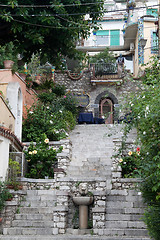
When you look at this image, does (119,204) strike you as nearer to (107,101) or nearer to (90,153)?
(90,153)

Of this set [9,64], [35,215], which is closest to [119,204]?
[35,215]

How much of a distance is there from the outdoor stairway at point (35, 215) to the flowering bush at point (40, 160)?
1346 millimetres

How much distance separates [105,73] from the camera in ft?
82.0

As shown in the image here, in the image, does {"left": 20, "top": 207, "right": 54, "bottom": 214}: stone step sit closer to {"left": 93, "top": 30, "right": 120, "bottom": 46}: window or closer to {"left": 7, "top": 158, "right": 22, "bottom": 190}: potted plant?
{"left": 7, "top": 158, "right": 22, "bottom": 190}: potted plant

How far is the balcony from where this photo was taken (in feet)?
81.0

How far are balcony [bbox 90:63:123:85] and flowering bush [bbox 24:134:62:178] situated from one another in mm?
10924

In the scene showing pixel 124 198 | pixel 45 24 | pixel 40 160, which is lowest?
pixel 124 198

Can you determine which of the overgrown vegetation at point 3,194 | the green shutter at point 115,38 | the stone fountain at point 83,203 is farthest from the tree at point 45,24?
the green shutter at point 115,38

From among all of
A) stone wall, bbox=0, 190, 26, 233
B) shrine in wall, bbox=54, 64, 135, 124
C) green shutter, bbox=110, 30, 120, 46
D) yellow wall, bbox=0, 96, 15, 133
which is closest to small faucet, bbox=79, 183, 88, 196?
stone wall, bbox=0, 190, 26, 233

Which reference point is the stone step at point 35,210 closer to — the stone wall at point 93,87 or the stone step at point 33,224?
the stone step at point 33,224

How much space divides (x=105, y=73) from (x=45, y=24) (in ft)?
56.4

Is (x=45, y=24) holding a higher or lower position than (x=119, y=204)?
higher

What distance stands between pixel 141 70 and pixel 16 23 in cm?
1752

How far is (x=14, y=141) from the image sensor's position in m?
13.3
